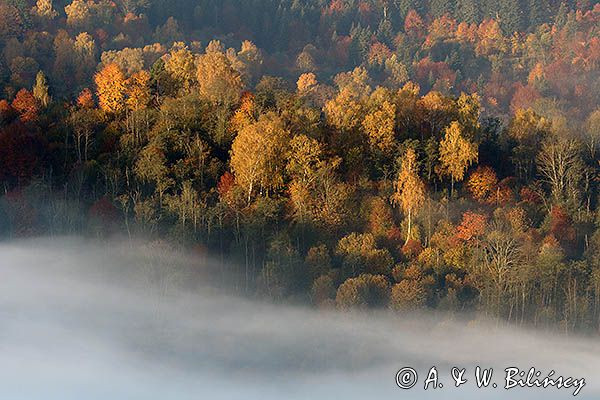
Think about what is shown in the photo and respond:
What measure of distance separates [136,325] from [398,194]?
14.1 metres

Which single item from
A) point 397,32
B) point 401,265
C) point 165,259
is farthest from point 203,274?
point 397,32

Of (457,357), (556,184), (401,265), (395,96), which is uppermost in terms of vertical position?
(395,96)

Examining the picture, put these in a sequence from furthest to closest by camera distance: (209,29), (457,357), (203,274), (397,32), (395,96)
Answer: (397,32) → (209,29) → (395,96) → (203,274) → (457,357)

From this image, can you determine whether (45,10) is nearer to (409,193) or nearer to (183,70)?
(183,70)

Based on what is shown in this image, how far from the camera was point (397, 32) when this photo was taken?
186 m

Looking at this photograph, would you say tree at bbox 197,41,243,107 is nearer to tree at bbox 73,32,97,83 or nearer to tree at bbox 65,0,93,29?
tree at bbox 73,32,97,83

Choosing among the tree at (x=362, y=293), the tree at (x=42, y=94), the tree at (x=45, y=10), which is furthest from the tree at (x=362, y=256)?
the tree at (x=45, y=10)

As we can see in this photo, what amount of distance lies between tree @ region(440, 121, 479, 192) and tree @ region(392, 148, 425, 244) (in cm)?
267

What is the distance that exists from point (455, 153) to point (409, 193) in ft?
16.4

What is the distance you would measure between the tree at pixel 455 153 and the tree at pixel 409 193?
2675 mm

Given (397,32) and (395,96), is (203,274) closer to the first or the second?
(395,96)

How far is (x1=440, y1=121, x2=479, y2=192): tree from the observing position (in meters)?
60.9

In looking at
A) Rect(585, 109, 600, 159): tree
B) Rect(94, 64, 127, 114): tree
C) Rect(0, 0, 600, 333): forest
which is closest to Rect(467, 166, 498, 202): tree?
Rect(0, 0, 600, 333): forest

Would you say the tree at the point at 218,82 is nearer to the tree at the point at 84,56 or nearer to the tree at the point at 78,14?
the tree at the point at 84,56
